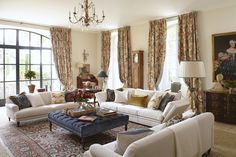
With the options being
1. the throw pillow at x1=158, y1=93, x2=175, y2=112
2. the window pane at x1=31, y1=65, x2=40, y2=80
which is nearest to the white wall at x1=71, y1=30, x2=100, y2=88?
the window pane at x1=31, y1=65, x2=40, y2=80

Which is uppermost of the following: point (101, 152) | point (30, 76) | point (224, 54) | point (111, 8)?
point (111, 8)

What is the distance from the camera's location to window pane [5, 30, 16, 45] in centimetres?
770

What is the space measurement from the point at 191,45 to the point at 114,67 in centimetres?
391

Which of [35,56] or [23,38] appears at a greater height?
[23,38]

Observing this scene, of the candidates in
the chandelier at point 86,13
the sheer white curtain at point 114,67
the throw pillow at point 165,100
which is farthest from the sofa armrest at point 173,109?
the sheer white curtain at point 114,67

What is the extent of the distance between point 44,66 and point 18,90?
140cm

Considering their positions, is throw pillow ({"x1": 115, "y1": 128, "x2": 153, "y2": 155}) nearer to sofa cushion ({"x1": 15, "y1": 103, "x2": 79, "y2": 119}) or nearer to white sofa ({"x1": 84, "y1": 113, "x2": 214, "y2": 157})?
white sofa ({"x1": 84, "y1": 113, "x2": 214, "y2": 157})

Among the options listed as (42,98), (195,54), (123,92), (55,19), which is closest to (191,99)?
(195,54)

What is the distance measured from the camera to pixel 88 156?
2.52 meters

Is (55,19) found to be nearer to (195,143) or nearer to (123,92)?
(123,92)

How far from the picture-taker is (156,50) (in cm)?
698

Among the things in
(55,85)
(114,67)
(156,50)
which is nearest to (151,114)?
(156,50)

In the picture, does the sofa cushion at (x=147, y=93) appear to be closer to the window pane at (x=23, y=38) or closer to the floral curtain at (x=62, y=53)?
the floral curtain at (x=62, y=53)

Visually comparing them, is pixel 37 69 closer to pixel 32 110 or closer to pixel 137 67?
pixel 32 110
